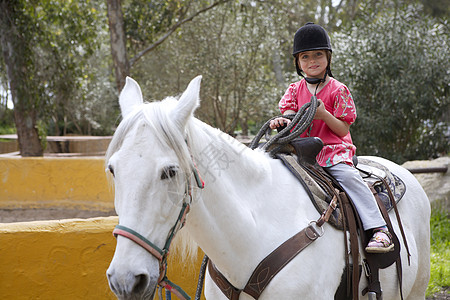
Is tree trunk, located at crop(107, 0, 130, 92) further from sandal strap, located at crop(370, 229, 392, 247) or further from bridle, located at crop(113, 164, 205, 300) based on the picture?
bridle, located at crop(113, 164, 205, 300)

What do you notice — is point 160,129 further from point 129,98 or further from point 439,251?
point 439,251

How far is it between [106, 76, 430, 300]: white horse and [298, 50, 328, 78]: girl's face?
0.66m

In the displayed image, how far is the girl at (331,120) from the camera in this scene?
233 centimetres

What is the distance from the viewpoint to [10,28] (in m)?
9.10

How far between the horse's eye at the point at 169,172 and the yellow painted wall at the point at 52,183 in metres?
5.96

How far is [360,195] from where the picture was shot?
236 cm

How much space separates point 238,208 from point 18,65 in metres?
8.82

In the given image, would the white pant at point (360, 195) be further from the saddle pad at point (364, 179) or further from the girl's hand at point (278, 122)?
the girl's hand at point (278, 122)

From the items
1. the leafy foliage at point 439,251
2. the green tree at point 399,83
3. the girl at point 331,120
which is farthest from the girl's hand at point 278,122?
the green tree at point 399,83

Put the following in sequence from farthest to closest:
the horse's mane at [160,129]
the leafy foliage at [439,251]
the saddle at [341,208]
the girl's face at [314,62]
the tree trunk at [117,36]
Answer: the tree trunk at [117,36] → the leafy foliage at [439,251] → the girl's face at [314,62] → the saddle at [341,208] → the horse's mane at [160,129]

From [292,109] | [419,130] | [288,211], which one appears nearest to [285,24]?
[419,130]

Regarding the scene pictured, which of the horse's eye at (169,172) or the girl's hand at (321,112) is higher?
the girl's hand at (321,112)

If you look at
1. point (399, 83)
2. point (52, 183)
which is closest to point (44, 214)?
point (52, 183)

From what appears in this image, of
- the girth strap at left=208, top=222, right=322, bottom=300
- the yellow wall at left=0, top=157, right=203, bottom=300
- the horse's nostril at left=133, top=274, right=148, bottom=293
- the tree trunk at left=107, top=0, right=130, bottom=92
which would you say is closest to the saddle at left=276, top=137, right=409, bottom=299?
the girth strap at left=208, top=222, right=322, bottom=300
